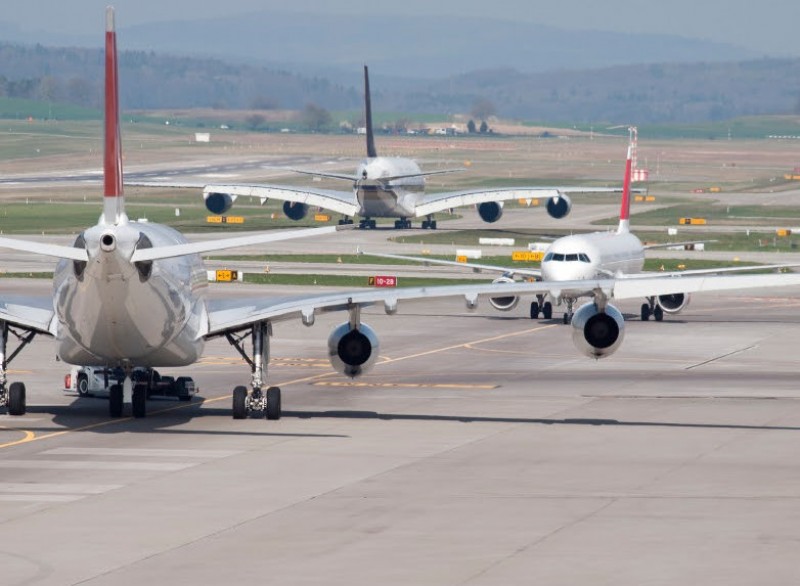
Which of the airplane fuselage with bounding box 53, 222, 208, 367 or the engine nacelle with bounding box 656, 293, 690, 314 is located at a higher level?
the airplane fuselage with bounding box 53, 222, 208, 367

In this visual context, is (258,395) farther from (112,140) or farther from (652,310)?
(652,310)

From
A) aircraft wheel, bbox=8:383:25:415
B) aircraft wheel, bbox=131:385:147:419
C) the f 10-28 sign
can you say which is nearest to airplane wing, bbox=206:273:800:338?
aircraft wheel, bbox=131:385:147:419

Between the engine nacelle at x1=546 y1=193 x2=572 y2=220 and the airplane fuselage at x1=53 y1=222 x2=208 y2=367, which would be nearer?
the airplane fuselage at x1=53 y1=222 x2=208 y2=367

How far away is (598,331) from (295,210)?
94570 mm

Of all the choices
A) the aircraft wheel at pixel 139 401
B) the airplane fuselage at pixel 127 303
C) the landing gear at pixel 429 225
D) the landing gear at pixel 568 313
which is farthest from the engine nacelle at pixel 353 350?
the landing gear at pixel 429 225

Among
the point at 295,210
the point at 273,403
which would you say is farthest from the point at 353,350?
the point at 295,210

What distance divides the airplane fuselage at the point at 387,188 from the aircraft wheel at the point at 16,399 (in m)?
85.7

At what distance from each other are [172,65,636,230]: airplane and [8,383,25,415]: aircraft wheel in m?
85.7

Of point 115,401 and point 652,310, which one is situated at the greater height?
point 652,310

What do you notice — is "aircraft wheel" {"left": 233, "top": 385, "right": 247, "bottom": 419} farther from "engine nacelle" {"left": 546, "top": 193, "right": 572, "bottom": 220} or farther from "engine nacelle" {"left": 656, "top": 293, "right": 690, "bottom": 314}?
"engine nacelle" {"left": 546, "top": 193, "right": 572, "bottom": 220}

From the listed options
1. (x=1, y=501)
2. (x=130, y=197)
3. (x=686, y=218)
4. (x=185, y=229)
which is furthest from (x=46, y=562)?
(x=130, y=197)

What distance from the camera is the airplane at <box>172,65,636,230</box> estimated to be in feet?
434

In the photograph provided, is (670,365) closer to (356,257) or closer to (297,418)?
(297,418)

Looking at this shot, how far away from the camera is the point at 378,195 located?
434ft
